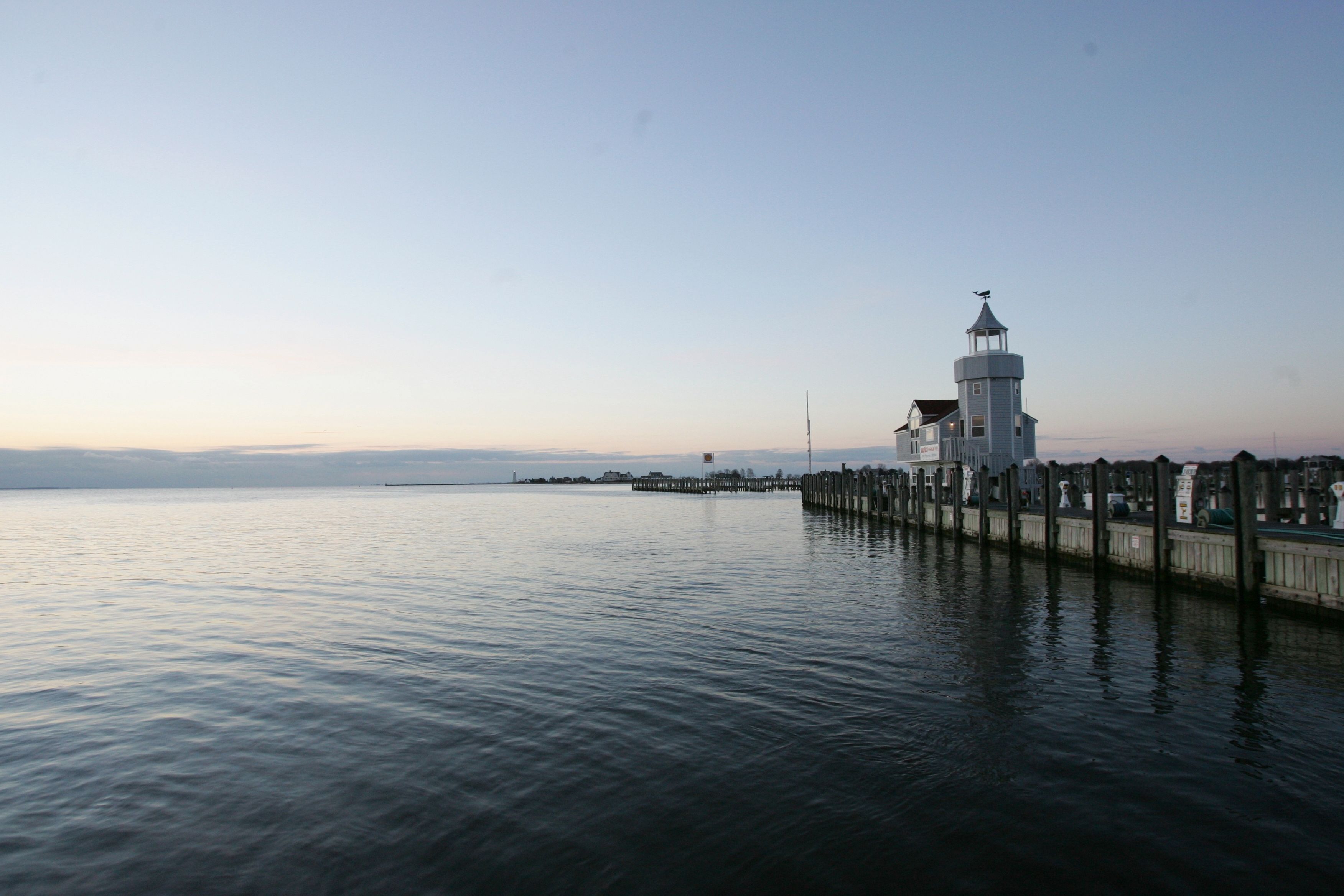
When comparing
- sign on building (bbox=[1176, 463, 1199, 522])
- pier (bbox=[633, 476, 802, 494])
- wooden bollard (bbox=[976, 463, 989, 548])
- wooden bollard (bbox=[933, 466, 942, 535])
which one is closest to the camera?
sign on building (bbox=[1176, 463, 1199, 522])

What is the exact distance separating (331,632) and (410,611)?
2.62 metres

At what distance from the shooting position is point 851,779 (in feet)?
25.3

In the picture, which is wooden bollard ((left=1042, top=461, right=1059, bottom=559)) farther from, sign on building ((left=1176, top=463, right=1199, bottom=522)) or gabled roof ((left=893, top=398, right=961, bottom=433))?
gabled roof ((left=893, top=398, right=961, bottom=433))

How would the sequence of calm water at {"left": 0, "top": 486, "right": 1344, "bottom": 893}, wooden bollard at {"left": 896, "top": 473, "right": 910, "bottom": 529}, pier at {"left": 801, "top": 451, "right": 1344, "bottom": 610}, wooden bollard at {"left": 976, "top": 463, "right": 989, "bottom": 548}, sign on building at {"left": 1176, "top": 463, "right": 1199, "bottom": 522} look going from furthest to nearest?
1. wooden bollard at {"left": 896, "top": 473, "right": 910, "bottom": 529}
2. wooden bollard at {"left": 976, "top": 463, "right": 989, "bottom": 548}
3. sign on building at {"left": 1176, "top": 463, "right": 1199, "bottom": 522}
4. pier at {"left": 801, "top": 451, "right": 1344, "bottom": 610}
5. calm water at {"left": 0, "top": 486, "right": 1344, "bottom": 893}

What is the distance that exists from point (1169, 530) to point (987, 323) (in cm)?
3148

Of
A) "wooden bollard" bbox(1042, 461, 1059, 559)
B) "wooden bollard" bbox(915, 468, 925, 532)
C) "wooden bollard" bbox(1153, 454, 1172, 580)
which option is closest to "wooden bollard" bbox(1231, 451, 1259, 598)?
"wooden bollard" bbox(1153, 454, 1172, 580)

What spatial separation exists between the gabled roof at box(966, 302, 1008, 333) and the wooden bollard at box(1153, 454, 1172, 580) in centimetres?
3072

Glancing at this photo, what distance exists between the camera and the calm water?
6246mm

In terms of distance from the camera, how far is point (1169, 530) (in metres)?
18.8

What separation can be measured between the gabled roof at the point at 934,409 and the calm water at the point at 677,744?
33652mm

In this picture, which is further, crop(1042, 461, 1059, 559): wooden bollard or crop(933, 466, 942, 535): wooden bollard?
crop(933, 466, 942, 535): wooden bollard

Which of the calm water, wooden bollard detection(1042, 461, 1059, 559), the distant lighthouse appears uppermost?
the distant lighthouse

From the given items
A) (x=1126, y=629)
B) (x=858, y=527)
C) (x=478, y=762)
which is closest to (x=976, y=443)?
(x=858, y=527)

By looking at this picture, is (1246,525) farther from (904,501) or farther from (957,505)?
(904,501)
